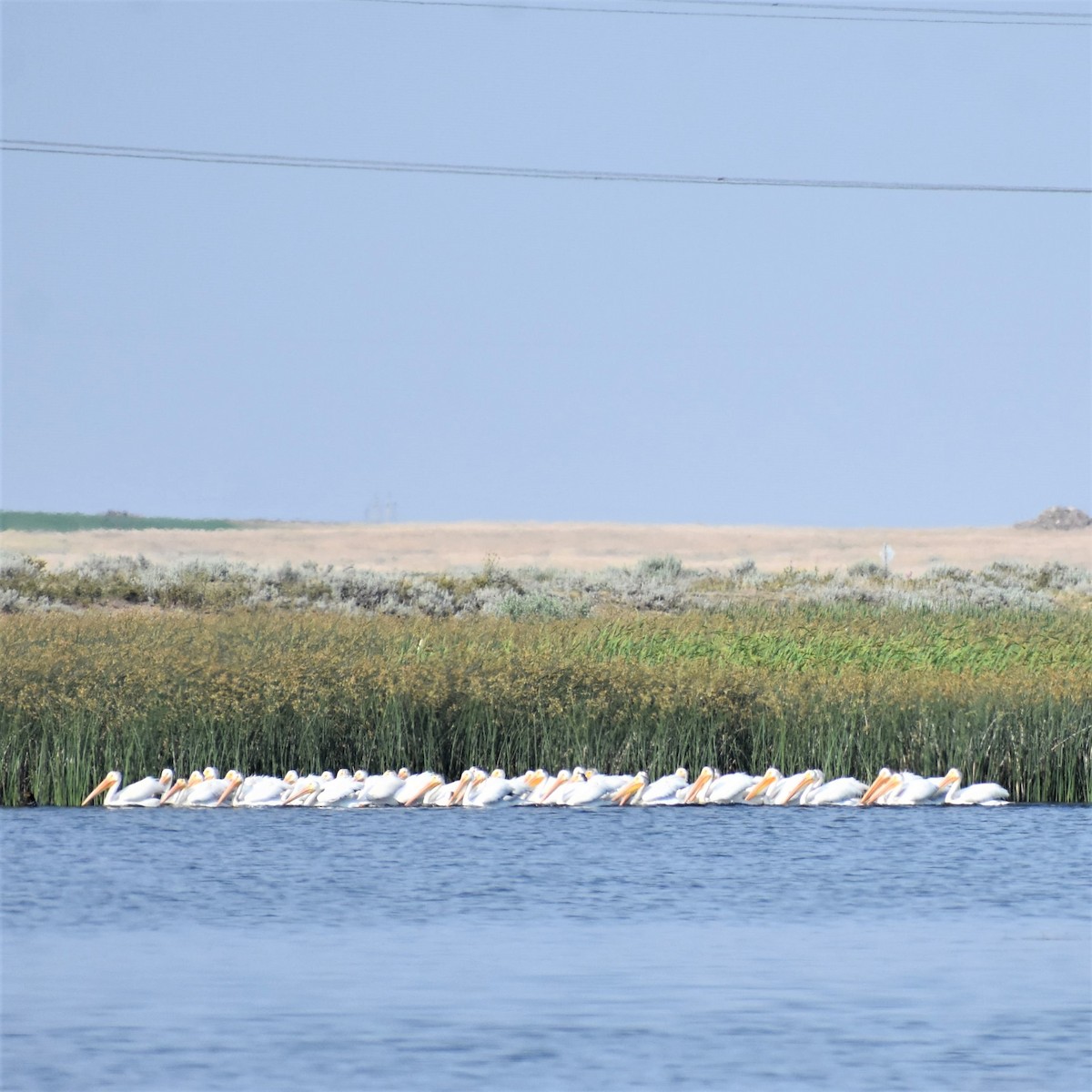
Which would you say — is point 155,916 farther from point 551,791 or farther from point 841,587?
point 841,587

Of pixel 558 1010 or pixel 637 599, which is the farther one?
pixel 637 599

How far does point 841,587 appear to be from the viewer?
48.3m

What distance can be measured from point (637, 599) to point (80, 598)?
11.8m

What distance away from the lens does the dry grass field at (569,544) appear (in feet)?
243

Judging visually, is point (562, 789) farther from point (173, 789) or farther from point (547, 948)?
point (547, 948)

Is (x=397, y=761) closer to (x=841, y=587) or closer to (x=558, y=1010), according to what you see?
(x=558, y=1010)

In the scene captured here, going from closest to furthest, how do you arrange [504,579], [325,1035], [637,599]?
[325,1035] → [637,599] → [504,579]

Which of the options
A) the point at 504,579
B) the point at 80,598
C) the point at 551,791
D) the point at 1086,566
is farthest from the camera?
the point at 1086,566

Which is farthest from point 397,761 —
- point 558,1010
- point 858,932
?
point 558,1010

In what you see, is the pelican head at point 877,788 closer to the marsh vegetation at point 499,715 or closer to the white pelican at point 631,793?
the marsh vegetation at point 499,715

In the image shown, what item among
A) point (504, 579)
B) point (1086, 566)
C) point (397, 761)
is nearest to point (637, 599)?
point (504, 579)

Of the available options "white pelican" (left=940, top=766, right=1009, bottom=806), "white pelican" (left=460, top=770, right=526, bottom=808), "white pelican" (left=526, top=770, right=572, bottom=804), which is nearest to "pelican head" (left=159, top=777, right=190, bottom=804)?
"white pelican" (left=460, top=770, right=526, bottom=808)

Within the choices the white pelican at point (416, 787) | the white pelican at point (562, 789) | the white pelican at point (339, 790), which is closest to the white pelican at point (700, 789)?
the white pelican at point (562, 789)

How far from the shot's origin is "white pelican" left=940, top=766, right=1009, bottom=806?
2089cm
